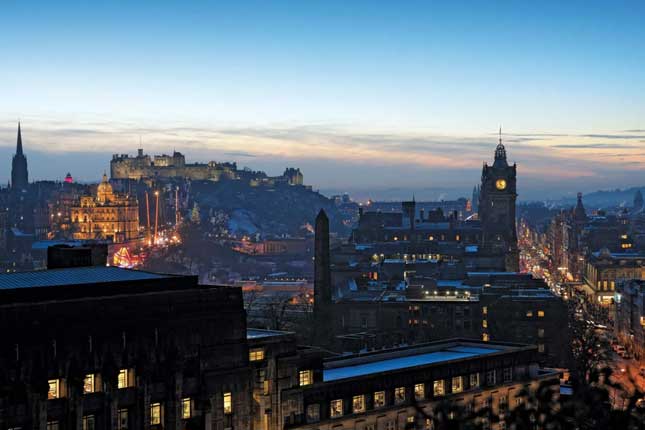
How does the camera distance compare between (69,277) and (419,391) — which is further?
(419,391)

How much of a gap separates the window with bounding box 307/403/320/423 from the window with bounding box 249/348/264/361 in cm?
500

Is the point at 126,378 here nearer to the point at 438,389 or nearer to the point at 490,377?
the point at 438,389

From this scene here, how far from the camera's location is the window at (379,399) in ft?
215

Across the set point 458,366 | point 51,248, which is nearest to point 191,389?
point 51,248

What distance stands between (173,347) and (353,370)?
17066 millimetres

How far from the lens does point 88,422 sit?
2008 inches

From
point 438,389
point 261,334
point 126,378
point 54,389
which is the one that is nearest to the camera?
point 54,389

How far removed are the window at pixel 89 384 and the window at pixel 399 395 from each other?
70.3ft

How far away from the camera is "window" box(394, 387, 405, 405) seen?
6675 centimetres

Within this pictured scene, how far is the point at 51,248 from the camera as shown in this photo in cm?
6275

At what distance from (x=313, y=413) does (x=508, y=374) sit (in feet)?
58.0

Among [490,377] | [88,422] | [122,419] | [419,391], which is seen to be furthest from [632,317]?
[88,422]

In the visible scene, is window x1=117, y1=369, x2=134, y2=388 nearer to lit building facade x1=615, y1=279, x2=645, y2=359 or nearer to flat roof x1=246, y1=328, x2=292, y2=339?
flat roof x1=246, y1=328, x2=292, y2=339

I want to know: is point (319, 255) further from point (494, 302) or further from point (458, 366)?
point (458, 366)
